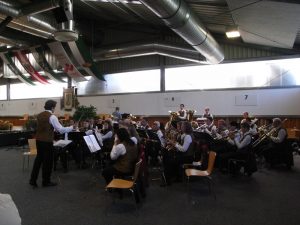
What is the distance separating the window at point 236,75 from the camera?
10875 millimetres

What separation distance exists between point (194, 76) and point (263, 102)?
3225mm

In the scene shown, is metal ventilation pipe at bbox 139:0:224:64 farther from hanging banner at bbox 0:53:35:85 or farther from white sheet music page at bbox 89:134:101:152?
hanging banner at bbox 0:53:35:85

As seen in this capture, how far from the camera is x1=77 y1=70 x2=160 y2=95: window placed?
45.2ft

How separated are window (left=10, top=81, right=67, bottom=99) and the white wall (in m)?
2.31

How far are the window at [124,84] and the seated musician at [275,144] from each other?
6837 mm

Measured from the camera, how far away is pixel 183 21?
6168 mm

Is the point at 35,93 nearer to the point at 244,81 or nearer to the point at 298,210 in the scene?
the point at 244,81

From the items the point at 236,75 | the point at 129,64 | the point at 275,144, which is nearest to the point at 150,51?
the point at 129,64

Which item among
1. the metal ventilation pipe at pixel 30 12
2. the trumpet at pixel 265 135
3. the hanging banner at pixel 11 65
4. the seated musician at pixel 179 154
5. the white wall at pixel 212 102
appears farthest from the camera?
the hanging banner at pixel 11 65

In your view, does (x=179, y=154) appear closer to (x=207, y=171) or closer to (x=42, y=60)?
(x=207, y=171)

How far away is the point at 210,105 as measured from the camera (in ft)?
39.7

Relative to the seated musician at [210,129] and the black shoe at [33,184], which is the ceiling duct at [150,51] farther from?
the black shoe at [33,184]

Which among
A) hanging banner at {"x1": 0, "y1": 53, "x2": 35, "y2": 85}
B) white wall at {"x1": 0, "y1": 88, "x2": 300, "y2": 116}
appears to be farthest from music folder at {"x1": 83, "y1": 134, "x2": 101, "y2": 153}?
hanging banner at {"x1": 0, "y1": 53, "x2": 35, "y2": 85}

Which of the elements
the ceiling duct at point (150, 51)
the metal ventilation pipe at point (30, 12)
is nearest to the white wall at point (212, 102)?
the ceiling duct at point (150, 51)
